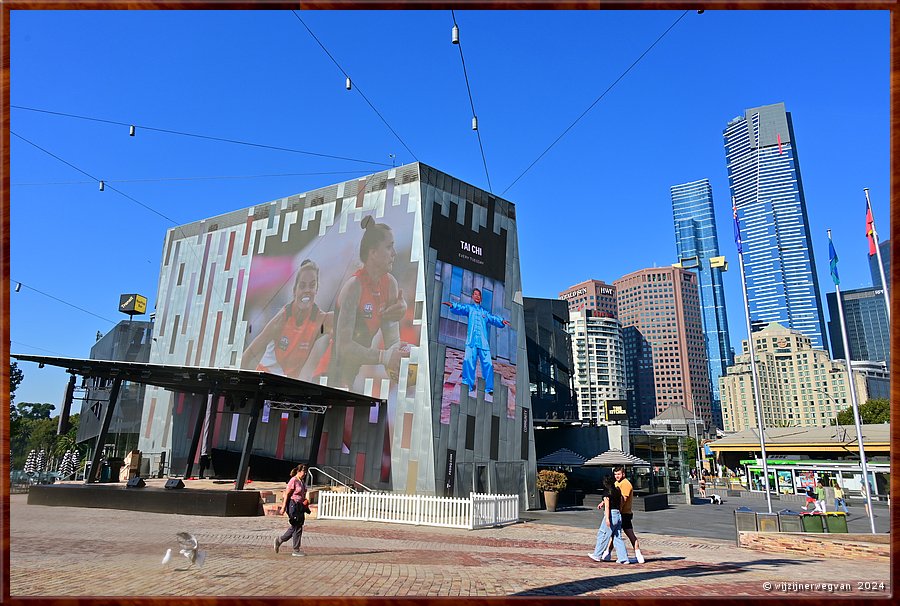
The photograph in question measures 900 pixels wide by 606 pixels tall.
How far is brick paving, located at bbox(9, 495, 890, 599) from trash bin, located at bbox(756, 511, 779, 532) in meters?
0.92

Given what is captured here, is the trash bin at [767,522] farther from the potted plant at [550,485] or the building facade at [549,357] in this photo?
the building facade at [549,357]

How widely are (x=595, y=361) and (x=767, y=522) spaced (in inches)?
7272

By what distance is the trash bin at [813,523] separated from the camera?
1310 centimetres

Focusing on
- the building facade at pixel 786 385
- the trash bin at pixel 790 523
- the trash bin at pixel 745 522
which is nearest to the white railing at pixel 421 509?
the trash bin at pixel 745 522

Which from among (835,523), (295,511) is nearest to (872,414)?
(835,523)

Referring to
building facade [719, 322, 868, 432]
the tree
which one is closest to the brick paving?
the tree

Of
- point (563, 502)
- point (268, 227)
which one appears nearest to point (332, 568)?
point (563, 502)

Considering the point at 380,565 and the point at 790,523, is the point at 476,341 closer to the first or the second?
the point at 790,523

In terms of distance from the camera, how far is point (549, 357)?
196ft

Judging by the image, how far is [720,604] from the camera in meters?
3.47

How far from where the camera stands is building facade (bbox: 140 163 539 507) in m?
26.0

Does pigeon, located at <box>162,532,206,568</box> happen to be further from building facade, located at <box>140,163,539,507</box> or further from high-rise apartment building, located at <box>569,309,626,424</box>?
high-rise apartment building, located at <box>569,309,626,424</box>

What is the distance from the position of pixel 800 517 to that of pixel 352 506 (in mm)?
13743

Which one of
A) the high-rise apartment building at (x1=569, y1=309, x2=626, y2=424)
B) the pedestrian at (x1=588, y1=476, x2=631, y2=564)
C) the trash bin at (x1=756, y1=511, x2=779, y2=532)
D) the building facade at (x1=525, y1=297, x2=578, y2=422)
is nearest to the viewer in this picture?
the pedestrian at (x1=588, y1=476, x2=631, y2=564)
